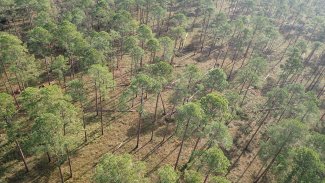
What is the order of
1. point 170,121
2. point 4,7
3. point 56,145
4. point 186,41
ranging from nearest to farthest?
point 56,145 → point 170,121 → point 4,7 → point 186,41

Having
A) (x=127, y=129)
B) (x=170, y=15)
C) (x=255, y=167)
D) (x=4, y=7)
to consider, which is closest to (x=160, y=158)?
(x=127, y=129)

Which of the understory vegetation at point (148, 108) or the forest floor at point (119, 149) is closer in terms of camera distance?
the understory vegetation at point (148, 108)

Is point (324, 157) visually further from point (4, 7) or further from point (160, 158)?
point (4, 7)

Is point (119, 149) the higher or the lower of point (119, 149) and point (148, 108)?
the lower

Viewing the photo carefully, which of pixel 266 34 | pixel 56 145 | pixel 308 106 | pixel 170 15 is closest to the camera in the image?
pixel 56 145

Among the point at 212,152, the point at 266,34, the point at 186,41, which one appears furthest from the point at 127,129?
the point at 266,34

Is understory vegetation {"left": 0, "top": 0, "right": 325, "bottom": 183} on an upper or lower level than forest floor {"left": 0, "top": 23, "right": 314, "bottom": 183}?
upper

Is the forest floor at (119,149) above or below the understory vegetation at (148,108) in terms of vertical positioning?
below

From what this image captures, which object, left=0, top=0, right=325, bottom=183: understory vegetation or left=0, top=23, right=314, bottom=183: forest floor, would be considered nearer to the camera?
left=0, top=0, right=325, bottom=183: understory vegetation

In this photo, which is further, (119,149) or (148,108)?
(148,108)

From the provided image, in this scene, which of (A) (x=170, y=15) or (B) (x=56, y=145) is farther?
(A) (x=170, y=15)

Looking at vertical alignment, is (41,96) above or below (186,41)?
above
